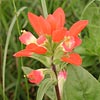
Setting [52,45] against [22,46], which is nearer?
[52,45]

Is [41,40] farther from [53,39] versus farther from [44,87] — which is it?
[44,87]

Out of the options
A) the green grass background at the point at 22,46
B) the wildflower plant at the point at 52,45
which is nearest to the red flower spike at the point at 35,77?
the wildflower plant at the point at 52,45

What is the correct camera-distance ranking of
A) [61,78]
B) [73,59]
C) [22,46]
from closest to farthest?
1. [73,59]
2. [61,78]
3. [22,46]

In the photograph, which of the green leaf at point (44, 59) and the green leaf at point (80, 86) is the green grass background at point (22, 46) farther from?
the green leaf at point (44, 59)

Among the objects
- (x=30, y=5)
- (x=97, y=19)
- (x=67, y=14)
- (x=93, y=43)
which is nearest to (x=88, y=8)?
(x=97, y=19)

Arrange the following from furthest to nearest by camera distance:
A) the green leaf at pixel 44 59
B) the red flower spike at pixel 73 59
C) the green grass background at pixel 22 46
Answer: the green grass background at pixel 22 46 < the green leaf at pixel 44 59 < the red flower spike at pixel 73 59

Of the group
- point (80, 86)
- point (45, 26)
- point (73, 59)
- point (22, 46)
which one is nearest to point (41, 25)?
point (45, 26)
